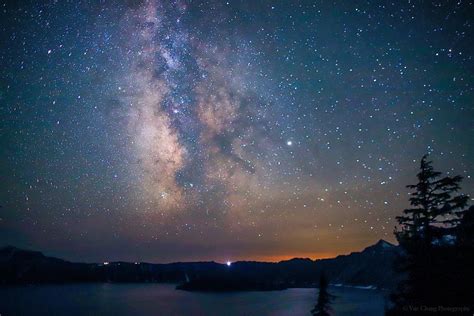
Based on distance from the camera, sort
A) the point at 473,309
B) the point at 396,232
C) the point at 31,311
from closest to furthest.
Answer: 1. the point at 473,309
2. the point at 396,232
3. the point at 31,311

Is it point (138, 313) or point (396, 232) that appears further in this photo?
point (138, 313)

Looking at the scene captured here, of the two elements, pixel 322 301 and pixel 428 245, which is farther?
pixel 322 301

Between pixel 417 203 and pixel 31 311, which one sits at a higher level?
pixel 417 203

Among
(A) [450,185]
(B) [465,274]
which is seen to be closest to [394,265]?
(B) [465,274]

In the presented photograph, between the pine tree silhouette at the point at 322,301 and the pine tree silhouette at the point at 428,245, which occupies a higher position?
the pine tree silhouette at the point at 428,245

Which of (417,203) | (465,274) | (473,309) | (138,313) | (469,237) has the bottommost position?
(138,313)

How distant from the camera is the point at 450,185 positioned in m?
11.1

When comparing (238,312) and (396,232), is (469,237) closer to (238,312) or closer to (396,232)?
(396,232)

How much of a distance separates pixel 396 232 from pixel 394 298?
240 centimetres

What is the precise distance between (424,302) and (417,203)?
3.39m

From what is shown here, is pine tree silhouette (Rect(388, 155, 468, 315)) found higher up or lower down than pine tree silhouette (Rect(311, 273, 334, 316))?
higher up

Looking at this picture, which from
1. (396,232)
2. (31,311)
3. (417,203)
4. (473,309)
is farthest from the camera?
(31,311)

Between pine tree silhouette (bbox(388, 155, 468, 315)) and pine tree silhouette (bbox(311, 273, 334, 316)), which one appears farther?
pine tree silhouette (bbox(311, 273, 334, 316))

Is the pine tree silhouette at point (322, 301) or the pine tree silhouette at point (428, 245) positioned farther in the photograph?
the pine tree silhouette at point (322, 301)
